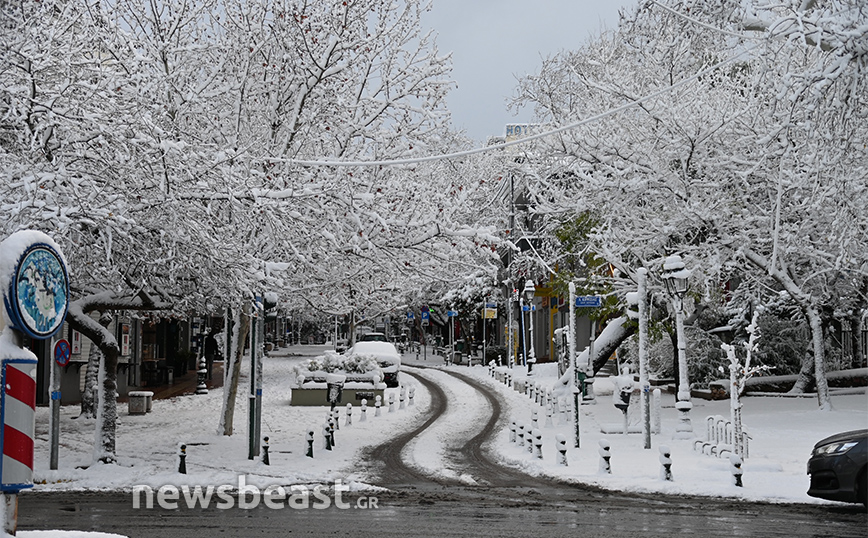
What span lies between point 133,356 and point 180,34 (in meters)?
19.8

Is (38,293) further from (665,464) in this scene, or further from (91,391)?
(91,391)

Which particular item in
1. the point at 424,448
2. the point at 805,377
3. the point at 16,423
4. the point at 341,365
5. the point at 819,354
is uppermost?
the point at 819,354

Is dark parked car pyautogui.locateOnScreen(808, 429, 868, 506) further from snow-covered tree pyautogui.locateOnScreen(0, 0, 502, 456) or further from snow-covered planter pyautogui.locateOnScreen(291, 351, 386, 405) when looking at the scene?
snow-covered planter pyautogui.locateOnScreen(291, 351, 386, 405)

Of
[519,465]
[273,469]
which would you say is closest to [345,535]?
[273,469]

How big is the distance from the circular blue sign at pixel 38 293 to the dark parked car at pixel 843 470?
30.9 ft

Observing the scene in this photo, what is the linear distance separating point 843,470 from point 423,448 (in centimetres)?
876

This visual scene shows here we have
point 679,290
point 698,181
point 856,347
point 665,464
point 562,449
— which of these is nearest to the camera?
point 665,464

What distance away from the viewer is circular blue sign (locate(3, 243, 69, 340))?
5500 mm

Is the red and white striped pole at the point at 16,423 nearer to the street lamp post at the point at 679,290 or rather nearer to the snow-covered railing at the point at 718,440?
the snow-covered railing at the point at 718,440

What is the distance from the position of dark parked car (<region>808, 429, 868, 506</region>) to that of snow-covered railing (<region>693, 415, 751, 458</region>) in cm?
345

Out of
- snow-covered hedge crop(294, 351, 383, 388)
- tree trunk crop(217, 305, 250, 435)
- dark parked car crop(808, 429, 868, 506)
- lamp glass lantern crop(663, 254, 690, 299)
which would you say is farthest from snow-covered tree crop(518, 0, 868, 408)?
tree trunk crop(217, 305, 250, 435)

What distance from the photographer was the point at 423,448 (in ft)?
58.5

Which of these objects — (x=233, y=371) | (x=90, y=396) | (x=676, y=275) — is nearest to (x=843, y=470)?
(x=676, y=275)

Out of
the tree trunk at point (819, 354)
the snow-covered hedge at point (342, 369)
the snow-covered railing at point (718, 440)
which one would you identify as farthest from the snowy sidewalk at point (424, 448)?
the snow-covered hedge at point (342, 369)
